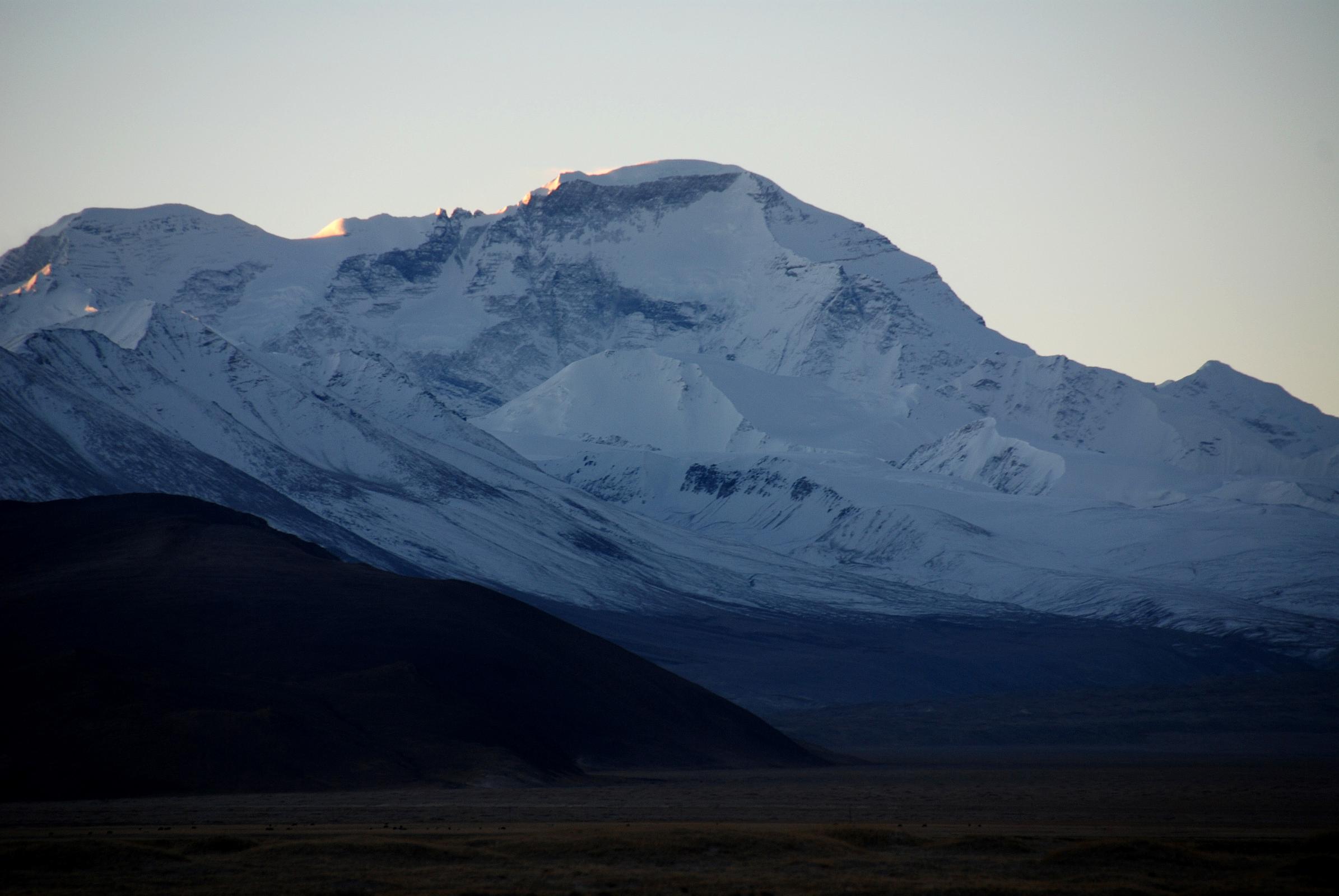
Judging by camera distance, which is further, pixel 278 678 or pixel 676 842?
pixel 278 678

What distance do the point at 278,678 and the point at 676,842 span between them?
43.9 metres

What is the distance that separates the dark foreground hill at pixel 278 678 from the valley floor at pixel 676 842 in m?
4.97

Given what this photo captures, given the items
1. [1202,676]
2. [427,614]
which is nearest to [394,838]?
[427,614]

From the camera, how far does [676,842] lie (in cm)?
4475

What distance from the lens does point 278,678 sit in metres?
83.4

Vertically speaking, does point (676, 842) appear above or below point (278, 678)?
above

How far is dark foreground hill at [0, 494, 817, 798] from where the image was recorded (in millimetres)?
67875

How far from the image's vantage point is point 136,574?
96.8 meters

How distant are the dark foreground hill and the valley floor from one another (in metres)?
4.97

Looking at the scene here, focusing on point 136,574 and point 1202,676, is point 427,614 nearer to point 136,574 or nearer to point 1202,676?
point 136,574

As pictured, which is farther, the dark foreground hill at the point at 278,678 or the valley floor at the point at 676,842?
the dark foreground hill at the point at 278,678

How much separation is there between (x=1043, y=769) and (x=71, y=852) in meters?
67.8

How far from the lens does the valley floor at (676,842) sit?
38906 mm

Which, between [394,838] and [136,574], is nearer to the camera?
[394,838]
